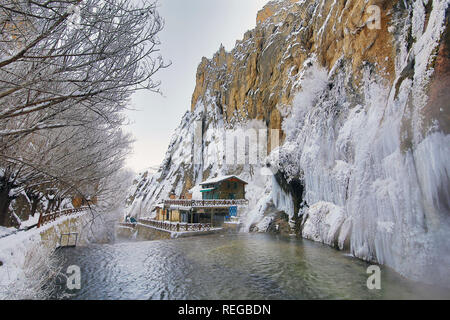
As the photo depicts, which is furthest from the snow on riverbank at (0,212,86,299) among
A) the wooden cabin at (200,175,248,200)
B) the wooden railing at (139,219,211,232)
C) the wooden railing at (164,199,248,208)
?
the wooden cabin at (200,175,248,200)

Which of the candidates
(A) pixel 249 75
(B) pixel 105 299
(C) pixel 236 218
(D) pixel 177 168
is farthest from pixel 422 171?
(D) pixel 177 168

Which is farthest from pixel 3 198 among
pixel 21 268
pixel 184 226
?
pixel 184 226

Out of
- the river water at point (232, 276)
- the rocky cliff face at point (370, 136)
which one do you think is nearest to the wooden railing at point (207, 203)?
the rocky cliff face at point (370, 136)

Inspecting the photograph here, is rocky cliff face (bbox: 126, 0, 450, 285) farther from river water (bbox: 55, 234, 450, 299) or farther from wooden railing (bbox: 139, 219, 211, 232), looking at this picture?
wooden railing (bbox: 139, 219, 211, 232)

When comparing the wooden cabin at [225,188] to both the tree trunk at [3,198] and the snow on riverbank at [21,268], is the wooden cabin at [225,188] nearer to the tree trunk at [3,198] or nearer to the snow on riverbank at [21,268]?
the tree trunk at [3,198]

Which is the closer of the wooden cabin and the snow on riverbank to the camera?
the snow on riverbank

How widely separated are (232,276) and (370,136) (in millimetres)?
7379

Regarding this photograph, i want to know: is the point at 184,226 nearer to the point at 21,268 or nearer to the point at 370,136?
the point at 21,268

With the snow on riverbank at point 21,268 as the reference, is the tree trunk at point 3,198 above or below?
above

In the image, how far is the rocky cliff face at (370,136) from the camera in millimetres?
5637

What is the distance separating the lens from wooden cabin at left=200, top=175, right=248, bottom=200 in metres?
27.8

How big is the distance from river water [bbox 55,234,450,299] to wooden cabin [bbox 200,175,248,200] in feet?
55.0

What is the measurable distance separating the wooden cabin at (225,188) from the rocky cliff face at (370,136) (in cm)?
221

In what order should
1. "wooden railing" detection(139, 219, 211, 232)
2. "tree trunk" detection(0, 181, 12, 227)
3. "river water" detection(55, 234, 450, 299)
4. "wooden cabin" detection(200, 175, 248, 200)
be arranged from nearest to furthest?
"river water" detection(55, 234, 450, 299), "tree trunk" detection(0, 181, 12, 227), "wooden railing" detection(139, 219, 211, 232), "wooden cabin" detection(200, 175, 248, 200)
